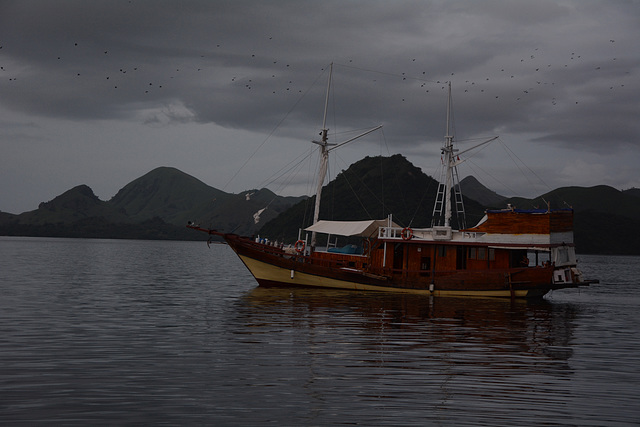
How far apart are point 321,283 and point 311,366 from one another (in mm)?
28255

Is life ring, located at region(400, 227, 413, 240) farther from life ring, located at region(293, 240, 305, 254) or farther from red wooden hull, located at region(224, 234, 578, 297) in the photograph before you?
life ring, located at region(293, 240, 305, 254)

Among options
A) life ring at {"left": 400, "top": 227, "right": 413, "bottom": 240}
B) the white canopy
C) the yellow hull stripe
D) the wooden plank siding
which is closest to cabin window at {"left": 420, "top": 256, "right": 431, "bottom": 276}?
the yellow hull stripe

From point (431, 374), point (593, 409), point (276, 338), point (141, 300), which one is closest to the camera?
point (593, 409)

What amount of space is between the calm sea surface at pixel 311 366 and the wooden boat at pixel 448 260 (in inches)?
314

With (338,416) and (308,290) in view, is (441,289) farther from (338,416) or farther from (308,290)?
(338,416)

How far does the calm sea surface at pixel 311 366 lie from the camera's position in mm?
11859

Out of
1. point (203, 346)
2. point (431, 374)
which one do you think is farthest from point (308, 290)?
point (431, 374)

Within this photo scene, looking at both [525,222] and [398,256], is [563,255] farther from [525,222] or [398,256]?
[398,256]

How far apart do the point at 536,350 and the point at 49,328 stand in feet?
59.7

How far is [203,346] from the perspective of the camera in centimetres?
1966

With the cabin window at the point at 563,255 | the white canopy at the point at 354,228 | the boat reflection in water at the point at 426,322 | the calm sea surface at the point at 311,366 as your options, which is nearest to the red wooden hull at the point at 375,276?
the boat reflection in water at the point at 426,322

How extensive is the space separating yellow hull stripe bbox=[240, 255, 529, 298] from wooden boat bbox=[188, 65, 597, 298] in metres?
0.07

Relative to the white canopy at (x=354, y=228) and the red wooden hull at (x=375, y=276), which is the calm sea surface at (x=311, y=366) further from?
the white canopy at (x=354, y=228)

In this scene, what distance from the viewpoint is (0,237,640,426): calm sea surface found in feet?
38.9
